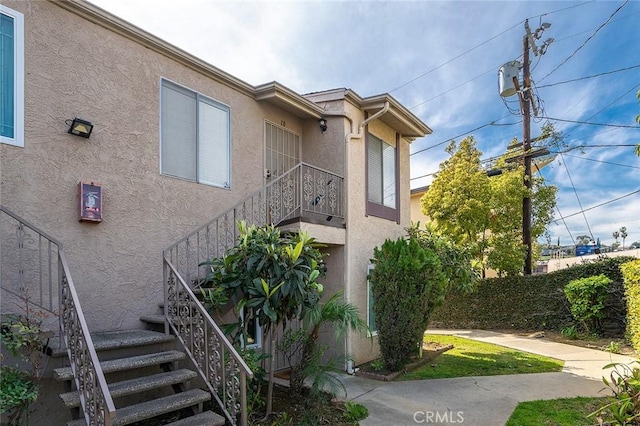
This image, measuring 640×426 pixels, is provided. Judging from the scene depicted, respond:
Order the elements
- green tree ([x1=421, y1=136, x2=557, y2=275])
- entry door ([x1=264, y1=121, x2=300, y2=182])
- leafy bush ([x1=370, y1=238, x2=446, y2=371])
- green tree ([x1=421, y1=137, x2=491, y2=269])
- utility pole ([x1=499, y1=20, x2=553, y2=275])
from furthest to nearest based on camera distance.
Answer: green tree ([x1=421, y1=137, x2=491, y2=269]), utility pole ([x1=499, y1=20, x2=553, y2=275]), green tree ([x1=421, y1=136, x2=557, y2=275]), entry door ([x1=264, y1=121, x2=300, y2=182]), leafy bush ([x1=370, y1=238, x2=446, y2=371])

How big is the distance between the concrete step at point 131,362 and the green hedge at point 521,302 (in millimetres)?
9660

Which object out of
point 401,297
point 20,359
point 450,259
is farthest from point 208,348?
point 450,259

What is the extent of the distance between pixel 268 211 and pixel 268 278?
2.21m

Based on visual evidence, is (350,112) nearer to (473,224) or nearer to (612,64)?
(473,224)

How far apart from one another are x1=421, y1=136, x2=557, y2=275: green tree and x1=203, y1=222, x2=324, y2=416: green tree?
1055cm

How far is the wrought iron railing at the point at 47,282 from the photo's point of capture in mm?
3531

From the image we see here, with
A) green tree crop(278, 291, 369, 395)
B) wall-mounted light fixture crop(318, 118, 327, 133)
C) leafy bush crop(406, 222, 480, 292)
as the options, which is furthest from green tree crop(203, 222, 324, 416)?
leafy bush crop(406, 222, 480, 292)

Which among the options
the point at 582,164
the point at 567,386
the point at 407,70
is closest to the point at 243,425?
the point at 567,386

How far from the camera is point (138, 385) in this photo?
4109 millimetres

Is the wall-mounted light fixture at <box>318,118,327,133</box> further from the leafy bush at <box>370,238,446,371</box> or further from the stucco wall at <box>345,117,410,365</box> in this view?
the leafy bush at <box>370,238,446,371</box>

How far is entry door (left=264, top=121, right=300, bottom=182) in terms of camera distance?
8.11 m

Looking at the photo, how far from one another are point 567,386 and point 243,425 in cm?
611

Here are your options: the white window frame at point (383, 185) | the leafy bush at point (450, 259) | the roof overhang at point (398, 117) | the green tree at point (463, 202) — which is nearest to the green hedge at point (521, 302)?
the green tree at point (463, 202)

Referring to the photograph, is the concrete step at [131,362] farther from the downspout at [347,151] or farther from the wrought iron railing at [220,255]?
the downspout at [347,151]
